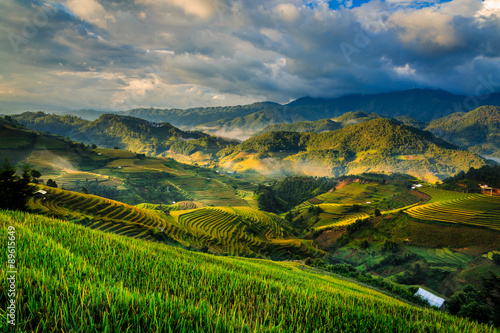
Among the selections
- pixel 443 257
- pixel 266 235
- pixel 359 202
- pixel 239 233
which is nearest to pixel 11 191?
pixel 239 233

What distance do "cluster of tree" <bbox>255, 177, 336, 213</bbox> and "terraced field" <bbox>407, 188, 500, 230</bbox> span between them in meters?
71.6

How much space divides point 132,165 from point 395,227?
16634cm

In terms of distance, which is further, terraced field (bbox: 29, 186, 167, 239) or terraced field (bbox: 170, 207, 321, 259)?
terraced field (bbox: 170, 207, 321, 259)

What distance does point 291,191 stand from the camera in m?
178

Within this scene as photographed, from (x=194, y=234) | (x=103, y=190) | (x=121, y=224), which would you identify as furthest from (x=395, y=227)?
(x=103, y=190)

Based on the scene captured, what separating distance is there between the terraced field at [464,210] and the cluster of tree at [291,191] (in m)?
71.6

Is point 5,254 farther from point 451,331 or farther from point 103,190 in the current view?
point 103,190

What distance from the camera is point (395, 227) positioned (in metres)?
76.9

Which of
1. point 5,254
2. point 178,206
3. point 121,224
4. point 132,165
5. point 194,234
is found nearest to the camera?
Result: point 5,254

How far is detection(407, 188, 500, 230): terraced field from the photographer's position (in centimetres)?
7319

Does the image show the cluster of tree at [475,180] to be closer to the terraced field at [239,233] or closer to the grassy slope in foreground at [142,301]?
the terraced field at [239,233]

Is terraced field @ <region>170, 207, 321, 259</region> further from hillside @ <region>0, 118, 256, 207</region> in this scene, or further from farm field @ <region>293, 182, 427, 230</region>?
hillside @ <region>0, 118, 256, 207</region>

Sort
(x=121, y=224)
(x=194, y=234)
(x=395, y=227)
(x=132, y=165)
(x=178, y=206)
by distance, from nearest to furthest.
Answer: (x=121, y=224) < (x=194, y=234) < (x=395, y=227) < (x=178, y=206) < (x=132, y=165)

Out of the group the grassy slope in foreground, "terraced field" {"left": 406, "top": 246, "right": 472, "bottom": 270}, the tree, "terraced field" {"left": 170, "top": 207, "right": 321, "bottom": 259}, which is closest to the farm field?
"terraced field" {"left": 170, "top": 207, "right": 321, "bottom": 259}
